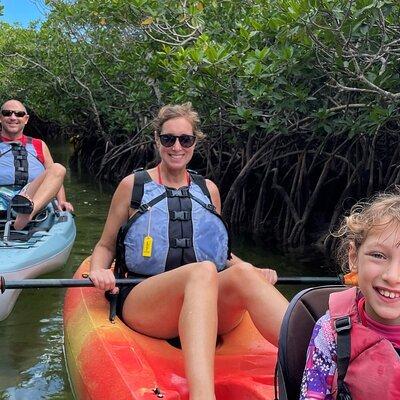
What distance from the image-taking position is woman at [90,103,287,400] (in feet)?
7.46

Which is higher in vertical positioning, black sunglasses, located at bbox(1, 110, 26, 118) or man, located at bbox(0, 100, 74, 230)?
black sunglasses, located at bbox(1, 110, 26, 118)

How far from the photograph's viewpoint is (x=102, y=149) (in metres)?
14.9

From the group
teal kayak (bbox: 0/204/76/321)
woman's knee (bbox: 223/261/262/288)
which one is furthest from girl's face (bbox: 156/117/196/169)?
teal kayak (bbox: 0/204/76/321)

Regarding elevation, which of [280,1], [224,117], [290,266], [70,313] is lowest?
[290,266]

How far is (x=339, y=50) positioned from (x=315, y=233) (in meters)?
2.89

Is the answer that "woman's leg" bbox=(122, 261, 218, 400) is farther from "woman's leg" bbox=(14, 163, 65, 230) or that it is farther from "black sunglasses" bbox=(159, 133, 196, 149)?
"woman's leg" bbox=(14, 163, 65, 230)

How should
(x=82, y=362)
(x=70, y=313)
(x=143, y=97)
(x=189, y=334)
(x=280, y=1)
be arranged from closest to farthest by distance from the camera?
1. (x=189, y=334)
2. (x=82, y=362)
3. (x=70, y=313)
4. (x=280, y=1)
5. (x=143, y=97)

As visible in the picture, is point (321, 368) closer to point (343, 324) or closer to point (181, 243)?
point (343, 324)

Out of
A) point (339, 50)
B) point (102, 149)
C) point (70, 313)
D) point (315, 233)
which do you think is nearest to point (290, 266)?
point (315, 233)

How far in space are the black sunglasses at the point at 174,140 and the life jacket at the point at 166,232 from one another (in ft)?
0.56

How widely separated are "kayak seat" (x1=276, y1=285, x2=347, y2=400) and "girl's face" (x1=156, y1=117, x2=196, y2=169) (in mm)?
1181

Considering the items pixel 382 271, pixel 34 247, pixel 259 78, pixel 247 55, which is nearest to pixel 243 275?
pixel 382 271

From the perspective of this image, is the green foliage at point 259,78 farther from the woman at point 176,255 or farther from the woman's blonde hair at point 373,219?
the woman's blonde hair at point 373,219

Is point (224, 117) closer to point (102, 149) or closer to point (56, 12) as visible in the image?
point (56, 12)
